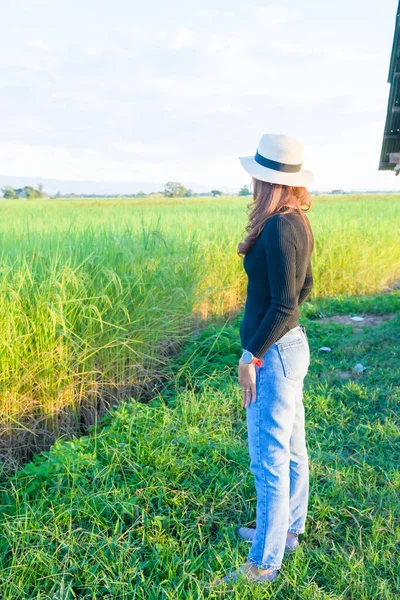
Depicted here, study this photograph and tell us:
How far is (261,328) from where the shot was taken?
5.92 ft

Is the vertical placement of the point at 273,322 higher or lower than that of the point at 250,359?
higher

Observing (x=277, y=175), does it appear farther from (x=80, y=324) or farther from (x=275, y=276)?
(x=80, y=324)

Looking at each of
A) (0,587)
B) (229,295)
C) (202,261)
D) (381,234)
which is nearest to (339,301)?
(229,295)

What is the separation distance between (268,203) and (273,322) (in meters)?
0.43

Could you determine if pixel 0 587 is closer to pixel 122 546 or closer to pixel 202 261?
pixel 122 546

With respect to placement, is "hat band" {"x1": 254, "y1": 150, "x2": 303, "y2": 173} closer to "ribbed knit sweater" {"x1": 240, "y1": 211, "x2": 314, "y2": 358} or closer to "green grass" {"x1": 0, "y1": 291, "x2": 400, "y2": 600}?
"ribbed knit sweater" {"x1": 240, "y1": 211, "x2": 314, "y2": 358}

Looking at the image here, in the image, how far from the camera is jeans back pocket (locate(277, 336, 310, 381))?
1.87m

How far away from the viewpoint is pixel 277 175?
6.06 feet

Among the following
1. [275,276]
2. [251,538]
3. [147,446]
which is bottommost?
[251,538]

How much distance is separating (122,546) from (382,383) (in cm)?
272

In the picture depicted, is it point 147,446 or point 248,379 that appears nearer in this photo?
point 248,379

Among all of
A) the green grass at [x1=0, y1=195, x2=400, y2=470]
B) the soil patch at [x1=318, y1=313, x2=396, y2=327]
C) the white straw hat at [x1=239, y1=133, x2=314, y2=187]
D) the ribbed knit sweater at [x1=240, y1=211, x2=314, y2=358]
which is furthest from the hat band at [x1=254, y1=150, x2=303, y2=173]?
the soil patch at [x1=318, y1=313, x2=396, y2=327]

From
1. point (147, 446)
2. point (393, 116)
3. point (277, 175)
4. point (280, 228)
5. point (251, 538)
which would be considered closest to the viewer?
point (280, 228)

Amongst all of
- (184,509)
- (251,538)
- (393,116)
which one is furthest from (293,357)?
(393,116)
